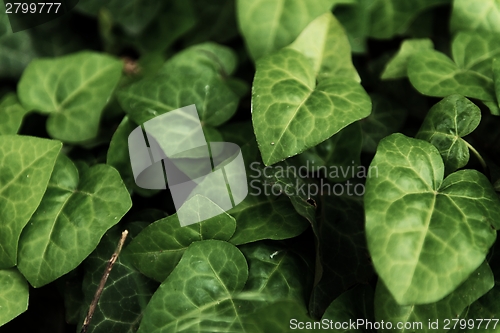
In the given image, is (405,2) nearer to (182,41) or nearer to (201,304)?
(182,41)

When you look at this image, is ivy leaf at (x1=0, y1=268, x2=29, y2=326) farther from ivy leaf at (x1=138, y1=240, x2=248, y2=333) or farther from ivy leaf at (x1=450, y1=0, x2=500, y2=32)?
ivy leaf at (x1=450, y1=0, x2=500, y2=32)

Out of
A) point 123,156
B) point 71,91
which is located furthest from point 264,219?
point 71,91

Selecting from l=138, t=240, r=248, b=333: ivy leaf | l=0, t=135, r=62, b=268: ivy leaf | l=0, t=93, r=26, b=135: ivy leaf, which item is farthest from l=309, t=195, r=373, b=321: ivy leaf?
l=0, t=93, r=26, b=135: ivy leaf

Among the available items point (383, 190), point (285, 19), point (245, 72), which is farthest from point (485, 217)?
point (245, 72)

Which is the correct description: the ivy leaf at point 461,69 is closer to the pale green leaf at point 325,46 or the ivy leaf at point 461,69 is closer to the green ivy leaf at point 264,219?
the pale green leaf at point 325,46

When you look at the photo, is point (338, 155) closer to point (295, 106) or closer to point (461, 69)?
point (295, 106)

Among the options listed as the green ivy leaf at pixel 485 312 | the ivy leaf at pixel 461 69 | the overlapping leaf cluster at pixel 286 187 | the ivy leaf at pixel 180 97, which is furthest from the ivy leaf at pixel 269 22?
the green ivy leaf at pixel 485 312
